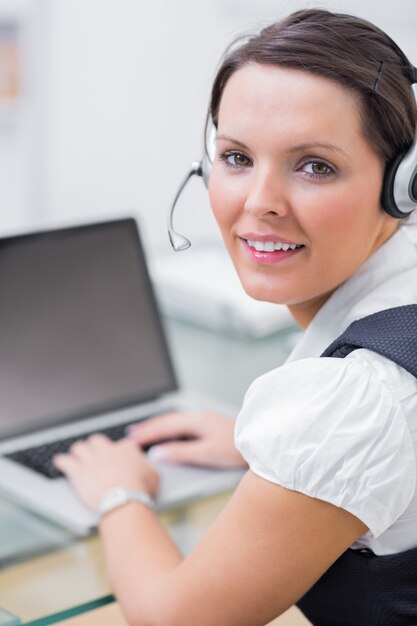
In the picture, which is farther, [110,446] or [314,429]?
[110,446]

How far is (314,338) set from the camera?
3.84 feet

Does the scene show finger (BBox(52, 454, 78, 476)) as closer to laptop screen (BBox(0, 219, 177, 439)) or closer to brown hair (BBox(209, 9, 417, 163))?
laptop screen (BBox(0, 219, 177, 439))

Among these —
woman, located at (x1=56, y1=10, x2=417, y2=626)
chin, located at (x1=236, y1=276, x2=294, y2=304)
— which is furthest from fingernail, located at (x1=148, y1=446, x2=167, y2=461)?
chin, located at (x1=236, y1=276, x2=294, y2=304)

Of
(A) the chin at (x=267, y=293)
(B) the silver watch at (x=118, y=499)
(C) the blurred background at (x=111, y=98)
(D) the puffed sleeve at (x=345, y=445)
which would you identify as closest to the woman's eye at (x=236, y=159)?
(A) the chin at (x=267, y=293)

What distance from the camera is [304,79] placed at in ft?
3.31

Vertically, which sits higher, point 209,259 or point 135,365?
point 209,259

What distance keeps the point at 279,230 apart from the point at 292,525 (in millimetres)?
291

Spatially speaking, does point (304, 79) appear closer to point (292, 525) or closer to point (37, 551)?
point (292, 525)

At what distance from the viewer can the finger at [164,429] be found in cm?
160

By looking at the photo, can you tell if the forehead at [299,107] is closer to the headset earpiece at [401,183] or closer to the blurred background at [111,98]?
the headset earpiece at [401,183]

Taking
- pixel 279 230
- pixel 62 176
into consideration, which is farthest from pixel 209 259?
pixel 62 176

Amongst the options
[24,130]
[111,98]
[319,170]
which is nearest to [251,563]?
[319,170]

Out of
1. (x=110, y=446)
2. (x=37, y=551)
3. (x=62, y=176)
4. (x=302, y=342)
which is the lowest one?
(x=37, y=551)

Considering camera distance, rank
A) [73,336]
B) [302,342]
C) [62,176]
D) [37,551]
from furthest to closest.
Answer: [62,176] < [73,336] < [37,551] < [302,342]
